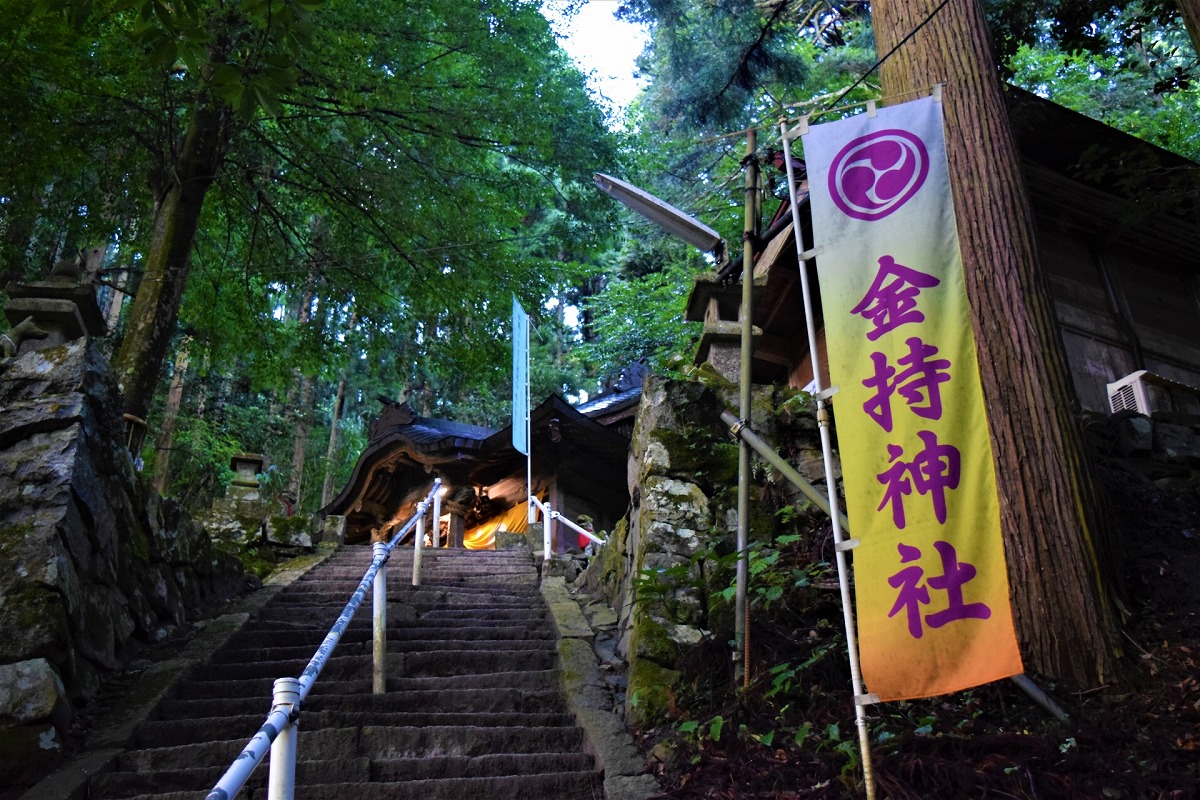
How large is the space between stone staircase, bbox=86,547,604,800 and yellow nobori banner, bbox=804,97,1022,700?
2.16 metres

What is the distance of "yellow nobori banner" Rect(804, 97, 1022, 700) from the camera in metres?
3.27

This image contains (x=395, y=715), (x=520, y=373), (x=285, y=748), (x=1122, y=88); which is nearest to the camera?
(x=285, y=748)

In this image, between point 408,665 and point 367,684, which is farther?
point 408,665

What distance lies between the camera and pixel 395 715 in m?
5.48

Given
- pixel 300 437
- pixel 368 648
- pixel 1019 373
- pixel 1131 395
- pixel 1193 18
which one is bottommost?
pixel 368 648

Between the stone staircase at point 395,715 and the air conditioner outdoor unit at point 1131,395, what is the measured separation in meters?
5.70

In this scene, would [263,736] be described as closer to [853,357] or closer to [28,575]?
[853,357]

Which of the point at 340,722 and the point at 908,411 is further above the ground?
the point at 908,411

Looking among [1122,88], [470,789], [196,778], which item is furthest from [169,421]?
[1122,88]

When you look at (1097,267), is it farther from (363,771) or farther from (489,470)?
(489,470)

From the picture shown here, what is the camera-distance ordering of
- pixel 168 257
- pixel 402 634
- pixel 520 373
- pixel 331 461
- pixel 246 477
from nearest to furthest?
pixel 402 634, pixel 168 257, pixel 246 477, pixel 520 373, pixel 331 461

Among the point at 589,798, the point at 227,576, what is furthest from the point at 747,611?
the point at 227,576

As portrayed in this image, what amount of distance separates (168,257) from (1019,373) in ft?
27.4

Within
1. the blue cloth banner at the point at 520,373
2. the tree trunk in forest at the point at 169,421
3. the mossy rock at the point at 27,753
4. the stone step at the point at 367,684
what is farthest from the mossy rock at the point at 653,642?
the tree trunk in forest at the point at 169,421
